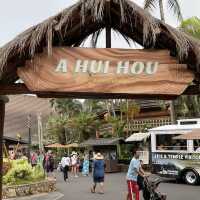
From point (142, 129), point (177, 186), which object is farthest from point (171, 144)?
point (142, 129)

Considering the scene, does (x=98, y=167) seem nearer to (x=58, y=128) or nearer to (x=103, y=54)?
(x=103, y=54)

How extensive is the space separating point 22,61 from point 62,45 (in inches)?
24.4

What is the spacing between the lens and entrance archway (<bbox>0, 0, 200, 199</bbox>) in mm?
6637

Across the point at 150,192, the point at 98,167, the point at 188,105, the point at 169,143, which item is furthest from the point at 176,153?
the point at 150,192

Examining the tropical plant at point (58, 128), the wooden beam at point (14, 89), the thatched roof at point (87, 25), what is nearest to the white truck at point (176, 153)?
the thatched roof at point (87, 25)

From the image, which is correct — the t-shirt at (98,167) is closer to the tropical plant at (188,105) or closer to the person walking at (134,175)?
the person walking at (134,175)

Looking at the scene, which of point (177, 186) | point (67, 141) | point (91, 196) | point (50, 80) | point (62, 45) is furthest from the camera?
point (67, 141)

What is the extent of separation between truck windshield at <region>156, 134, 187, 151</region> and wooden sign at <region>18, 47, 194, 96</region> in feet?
57.5

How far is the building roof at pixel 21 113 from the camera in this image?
253 feet

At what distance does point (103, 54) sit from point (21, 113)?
75020 millimetres

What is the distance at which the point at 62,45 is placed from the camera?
710cm

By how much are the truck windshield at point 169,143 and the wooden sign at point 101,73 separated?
17.5m

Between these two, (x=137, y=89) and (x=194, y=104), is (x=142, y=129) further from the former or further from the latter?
(x=137, y=89)

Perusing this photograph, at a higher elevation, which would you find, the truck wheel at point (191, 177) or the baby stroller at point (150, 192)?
the truck wheel at point (191, 177)
